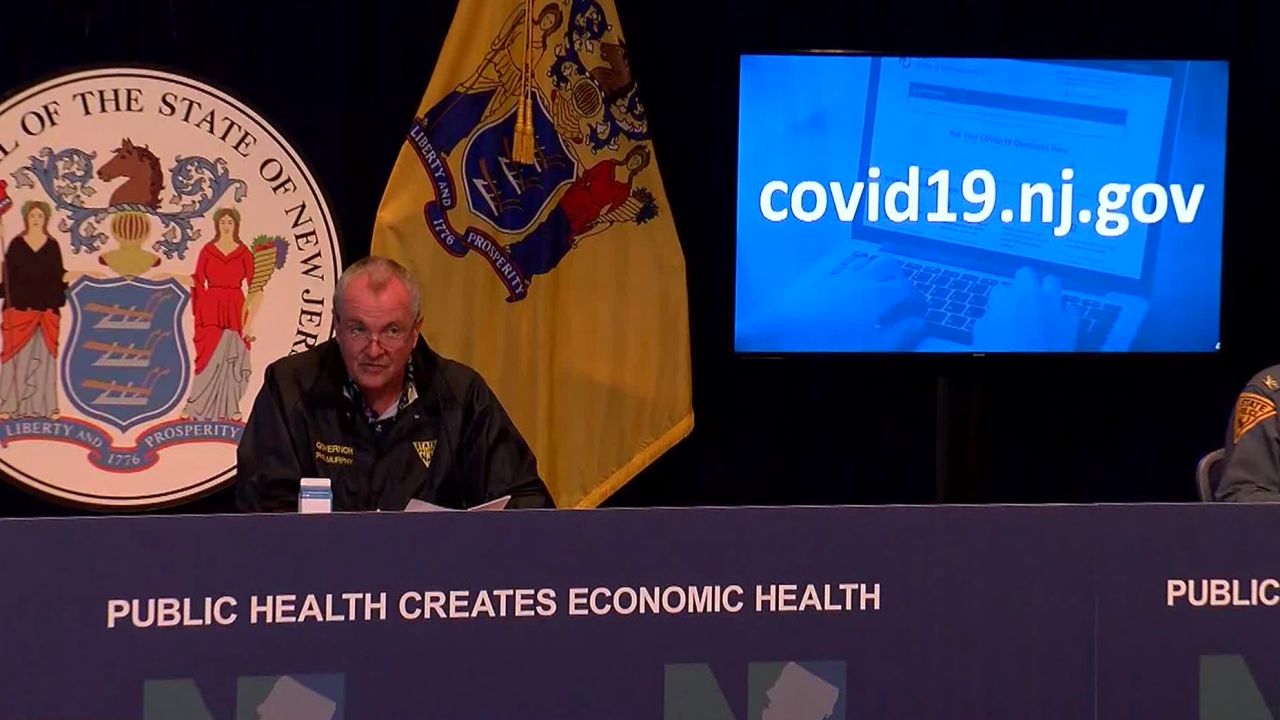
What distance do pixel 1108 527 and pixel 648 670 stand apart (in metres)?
0.59

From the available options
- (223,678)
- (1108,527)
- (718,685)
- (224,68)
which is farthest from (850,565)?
(224,68)

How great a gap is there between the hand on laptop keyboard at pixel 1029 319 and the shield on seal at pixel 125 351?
87.8 inches

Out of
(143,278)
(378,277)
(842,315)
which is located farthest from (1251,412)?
(143,278)

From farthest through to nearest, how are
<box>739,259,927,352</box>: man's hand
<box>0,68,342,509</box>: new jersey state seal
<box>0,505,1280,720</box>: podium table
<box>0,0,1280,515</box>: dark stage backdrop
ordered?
<box>739,259,927,352</box>: man's hand
<box>0,0,1280,515</box>: dark stage backdrop
<box>0,68,342,509</box>: new jersey state seal
<box>0,505,1280,720</box>: podium table

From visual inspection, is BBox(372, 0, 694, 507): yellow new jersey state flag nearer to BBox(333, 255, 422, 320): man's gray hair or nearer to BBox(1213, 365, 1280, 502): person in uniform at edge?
BBox(333, 255, 422, 320): man's gray hair

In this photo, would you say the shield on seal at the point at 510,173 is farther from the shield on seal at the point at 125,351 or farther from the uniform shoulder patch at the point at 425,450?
the uniform shoulder patch at the point at 425,450

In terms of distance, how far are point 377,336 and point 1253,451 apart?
68.5 inches

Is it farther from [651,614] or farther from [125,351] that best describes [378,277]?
[125,351]

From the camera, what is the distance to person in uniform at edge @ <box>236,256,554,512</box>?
2.80 metres

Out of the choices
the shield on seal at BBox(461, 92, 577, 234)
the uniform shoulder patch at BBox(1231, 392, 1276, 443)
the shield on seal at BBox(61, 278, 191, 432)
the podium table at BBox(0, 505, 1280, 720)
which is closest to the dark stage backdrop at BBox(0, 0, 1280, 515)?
the shield on seal at BBox(461, 92, 577, 234)

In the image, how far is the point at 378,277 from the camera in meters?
2.86

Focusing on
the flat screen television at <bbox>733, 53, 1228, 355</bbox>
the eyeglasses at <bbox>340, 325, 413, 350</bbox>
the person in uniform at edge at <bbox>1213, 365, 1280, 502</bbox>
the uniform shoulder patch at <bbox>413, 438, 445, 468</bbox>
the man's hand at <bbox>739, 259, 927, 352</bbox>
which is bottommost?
the uniform shoulder patch at <bbox>413, 438, 445, 468</bbox>

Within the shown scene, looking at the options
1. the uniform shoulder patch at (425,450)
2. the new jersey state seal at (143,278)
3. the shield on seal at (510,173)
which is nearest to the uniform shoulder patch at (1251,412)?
the uniform shoulder patch at (425,450)

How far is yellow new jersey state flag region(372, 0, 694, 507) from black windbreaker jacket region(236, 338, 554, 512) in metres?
1.47
